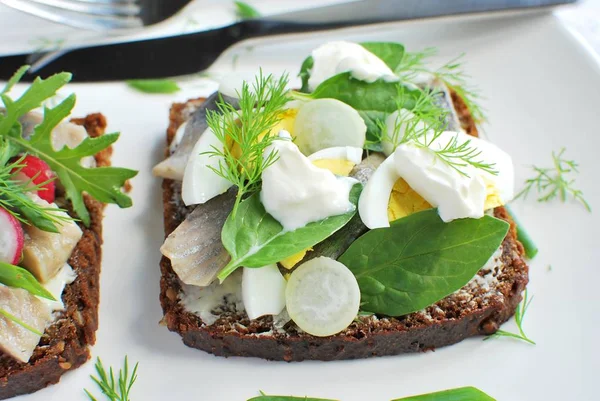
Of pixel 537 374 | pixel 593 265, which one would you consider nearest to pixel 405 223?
pixel 537 374

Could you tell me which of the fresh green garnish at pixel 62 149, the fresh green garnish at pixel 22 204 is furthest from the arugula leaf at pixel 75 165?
the fresh green garnish at pixel 22 204

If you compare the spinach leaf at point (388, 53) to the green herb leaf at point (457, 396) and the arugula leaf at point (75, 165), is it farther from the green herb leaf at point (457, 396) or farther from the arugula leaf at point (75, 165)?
the green herb leaf at point (457, 396)

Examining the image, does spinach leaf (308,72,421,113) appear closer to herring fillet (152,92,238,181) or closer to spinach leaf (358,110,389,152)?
spinach leaf (358,110,389,152)

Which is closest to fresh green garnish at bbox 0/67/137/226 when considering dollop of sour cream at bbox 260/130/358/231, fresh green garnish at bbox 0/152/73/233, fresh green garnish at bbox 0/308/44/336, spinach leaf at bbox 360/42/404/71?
fresh green garnish at bbox 0/152/73/233

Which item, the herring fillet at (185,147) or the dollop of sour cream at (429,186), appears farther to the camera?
the herring fillet at (185,147)

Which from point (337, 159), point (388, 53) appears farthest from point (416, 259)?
point (388, 53)

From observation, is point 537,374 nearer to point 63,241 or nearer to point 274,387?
point 274,387
